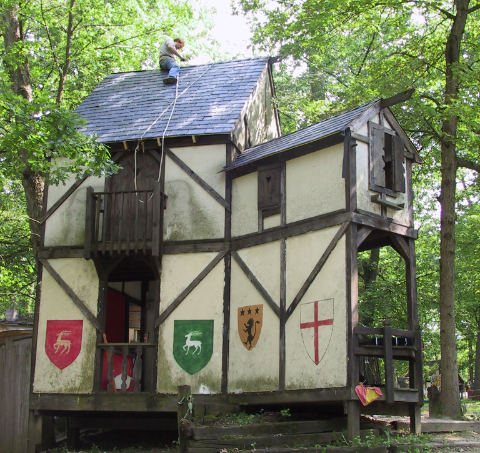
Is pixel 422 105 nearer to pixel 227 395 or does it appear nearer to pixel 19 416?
pixel 227 395

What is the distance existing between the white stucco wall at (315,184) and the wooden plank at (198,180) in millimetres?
1816

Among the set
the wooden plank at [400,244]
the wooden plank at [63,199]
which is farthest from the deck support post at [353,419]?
the wooden plank at [63,199]

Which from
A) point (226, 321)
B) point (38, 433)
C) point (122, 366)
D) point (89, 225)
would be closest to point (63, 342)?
point (122, 366)

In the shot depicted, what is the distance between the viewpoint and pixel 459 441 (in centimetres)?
1202

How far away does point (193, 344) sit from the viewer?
14273mm

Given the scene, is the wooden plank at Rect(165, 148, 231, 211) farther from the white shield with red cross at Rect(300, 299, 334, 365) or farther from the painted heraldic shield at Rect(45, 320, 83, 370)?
the painted heraldic shield at Rect(45, 320, 83, 370)

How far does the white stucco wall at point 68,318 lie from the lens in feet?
47.9

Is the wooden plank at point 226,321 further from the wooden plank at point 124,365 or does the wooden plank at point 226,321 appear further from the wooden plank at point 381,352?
the wooden plank at point 381,352

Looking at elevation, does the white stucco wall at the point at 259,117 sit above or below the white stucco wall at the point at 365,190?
above

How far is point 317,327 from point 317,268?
110 centimetres

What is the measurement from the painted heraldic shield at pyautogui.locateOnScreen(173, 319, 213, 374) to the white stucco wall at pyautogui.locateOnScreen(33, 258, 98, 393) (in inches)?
74.4

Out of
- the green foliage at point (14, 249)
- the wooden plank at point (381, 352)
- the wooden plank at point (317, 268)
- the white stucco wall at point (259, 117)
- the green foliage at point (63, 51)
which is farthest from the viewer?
the green foliage at point (14, 249)

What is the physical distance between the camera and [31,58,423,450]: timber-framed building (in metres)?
12.4

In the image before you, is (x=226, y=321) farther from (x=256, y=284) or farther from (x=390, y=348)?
(x=390, y=348)
